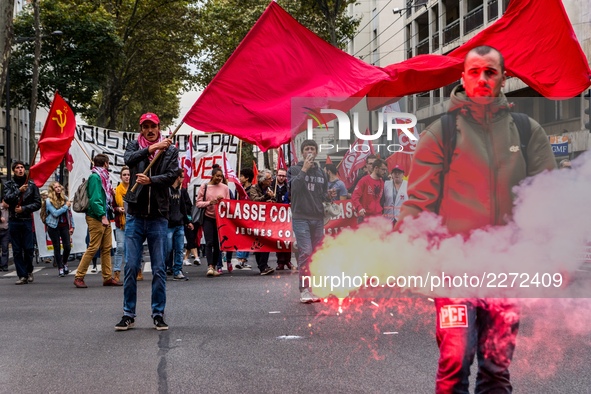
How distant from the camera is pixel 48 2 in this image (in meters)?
36.5

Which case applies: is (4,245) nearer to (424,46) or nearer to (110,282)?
(110,282)

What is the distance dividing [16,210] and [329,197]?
34.9 ft

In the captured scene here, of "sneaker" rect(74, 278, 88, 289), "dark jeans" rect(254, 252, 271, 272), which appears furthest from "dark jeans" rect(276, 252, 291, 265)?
"sneaker" rect(74, 278, 88, 289)

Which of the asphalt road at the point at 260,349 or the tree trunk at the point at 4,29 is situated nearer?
the asphalt road at the point at 260,349

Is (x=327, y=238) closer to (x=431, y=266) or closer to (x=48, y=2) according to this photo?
(x=431, y=266)

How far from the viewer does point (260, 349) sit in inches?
275

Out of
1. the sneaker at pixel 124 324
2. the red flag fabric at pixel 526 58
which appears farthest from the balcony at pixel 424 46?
the red flag fabric at pixel 526 58

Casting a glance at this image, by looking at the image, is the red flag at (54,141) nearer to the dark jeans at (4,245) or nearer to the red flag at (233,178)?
the red flag at (233,178)

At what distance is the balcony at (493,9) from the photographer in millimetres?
33969

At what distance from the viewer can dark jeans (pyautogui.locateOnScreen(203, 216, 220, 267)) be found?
48.7 ft

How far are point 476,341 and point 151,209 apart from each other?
4760 millimetres

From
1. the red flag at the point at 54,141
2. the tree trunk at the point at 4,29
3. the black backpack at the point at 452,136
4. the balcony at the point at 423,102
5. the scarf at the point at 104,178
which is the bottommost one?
the black backpack at the point at 452,136

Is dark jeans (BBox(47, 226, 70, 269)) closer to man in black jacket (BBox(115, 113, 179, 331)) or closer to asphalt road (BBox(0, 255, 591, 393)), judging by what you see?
asphalt road (BBox(0, 255, 591, 393))

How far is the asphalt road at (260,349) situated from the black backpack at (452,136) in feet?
2.29
